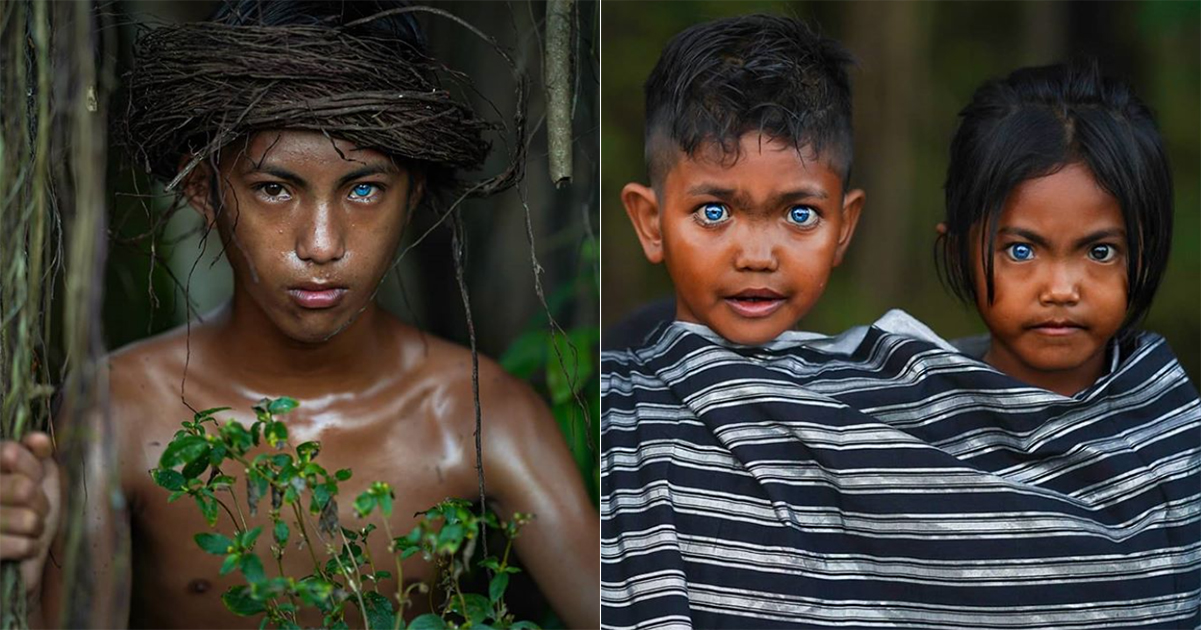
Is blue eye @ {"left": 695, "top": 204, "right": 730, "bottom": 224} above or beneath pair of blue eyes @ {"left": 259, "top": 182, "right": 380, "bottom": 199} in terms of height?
beneath

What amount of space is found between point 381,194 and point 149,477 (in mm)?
733

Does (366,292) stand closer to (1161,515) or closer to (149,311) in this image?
(149,311)

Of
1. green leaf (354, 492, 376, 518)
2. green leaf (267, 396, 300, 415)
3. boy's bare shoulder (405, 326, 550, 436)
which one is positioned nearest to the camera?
green leaf (354, 492, 376, 518)

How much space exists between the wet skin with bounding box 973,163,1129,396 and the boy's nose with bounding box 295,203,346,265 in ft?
4.10

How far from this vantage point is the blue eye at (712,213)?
261cm

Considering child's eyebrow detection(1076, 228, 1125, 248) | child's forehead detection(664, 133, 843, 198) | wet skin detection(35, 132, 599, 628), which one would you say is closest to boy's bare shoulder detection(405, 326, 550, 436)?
wet skin detection(35, 132, 599, 628)

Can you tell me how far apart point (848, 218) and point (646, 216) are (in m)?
0.40

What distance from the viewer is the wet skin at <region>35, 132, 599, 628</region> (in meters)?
2.61

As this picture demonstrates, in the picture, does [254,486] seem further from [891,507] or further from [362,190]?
[891,507]

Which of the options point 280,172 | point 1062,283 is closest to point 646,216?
point 280,172

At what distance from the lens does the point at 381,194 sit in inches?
104

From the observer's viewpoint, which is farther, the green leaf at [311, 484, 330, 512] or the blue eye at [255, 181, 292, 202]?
the blue eye at [255, 181, 292, 202]

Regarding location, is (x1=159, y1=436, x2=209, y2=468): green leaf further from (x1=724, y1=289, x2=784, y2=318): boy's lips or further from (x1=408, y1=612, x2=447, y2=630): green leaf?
(x1=724, y1=289, x2=784, y2=318): boy's lips

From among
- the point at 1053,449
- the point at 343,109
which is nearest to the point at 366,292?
the point at 343,109
